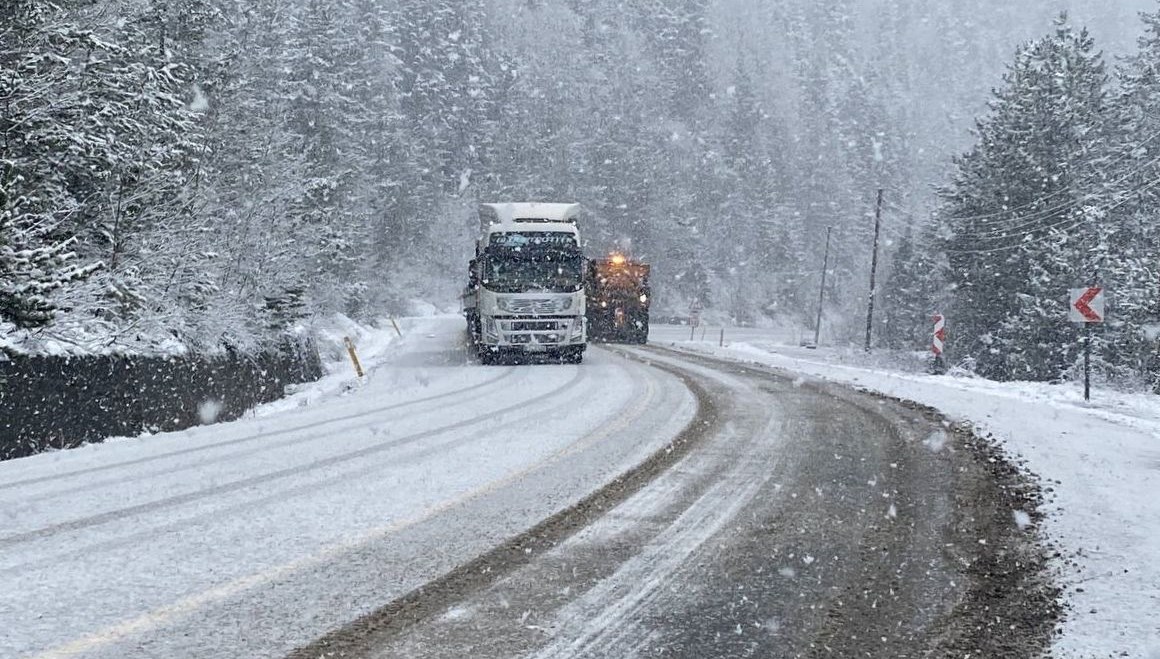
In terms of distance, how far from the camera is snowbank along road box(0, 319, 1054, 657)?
3.26m

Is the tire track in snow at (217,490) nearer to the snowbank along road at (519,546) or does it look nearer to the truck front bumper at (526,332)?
the snowbank along road at (519,546)

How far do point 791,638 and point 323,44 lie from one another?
45.4 meters

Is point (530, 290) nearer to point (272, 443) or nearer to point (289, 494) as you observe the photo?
point (272, 443)

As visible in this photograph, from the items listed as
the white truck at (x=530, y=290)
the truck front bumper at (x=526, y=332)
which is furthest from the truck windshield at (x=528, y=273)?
the truck front bumper at (x=526, y=332)

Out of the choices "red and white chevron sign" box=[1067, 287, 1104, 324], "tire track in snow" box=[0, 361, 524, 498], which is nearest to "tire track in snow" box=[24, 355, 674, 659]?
"tire track in snow" box=[0, 361, 524, 498]

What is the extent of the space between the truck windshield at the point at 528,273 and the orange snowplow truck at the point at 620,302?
15268 mm

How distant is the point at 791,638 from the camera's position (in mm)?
3301

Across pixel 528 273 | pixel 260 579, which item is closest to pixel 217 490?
pixel 260 579

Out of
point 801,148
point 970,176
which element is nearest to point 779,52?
point 801,148

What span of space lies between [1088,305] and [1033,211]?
2081 cm

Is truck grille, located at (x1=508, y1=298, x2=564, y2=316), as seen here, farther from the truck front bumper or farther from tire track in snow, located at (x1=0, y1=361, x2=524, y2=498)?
tire track in snow, located at (x1=0, y1=361, x2=524, y2=498)

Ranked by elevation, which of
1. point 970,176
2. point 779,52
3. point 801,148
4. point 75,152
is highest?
point 779,52

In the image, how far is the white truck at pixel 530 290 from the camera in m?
19.6

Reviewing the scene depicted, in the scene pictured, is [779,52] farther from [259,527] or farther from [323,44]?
[259,527]
